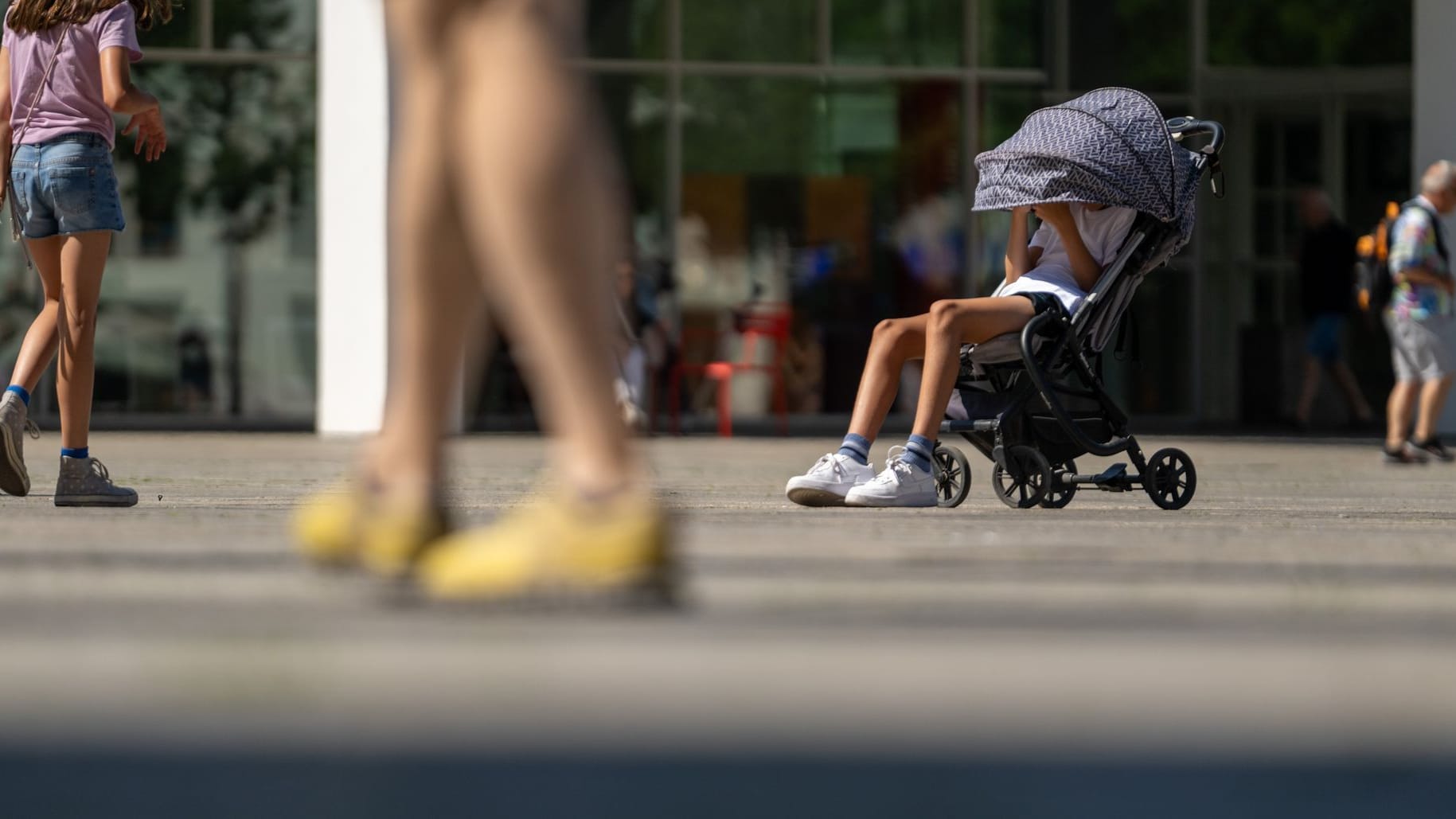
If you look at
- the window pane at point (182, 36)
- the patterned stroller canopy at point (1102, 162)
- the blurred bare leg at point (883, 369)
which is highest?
the window pane at point (182, 36)

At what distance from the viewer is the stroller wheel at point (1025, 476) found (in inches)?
249

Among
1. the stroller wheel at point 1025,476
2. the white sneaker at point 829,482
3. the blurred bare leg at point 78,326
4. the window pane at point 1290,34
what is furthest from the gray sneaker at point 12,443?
the window pane at point 1290,34

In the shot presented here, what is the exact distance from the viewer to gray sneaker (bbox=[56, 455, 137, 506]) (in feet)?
19.5

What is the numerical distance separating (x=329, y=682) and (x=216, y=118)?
15.1m

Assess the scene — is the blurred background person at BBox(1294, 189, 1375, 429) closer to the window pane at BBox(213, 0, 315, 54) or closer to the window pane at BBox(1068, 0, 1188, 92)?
the window pane at BBox(1068, 0, 1188, 92)

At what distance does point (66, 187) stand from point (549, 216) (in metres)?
3.52

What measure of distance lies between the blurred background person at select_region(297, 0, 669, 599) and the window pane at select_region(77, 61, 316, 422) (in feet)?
45.9

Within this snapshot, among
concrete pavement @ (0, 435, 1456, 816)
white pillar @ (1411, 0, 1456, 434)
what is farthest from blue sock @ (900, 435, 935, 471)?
white pillar @ (1411, 0, 1456, 434)

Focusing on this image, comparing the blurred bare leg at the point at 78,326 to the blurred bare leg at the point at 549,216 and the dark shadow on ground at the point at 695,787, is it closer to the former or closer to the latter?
the blurred bare leg at the point at 549,216

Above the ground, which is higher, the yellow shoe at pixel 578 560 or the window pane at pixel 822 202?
the window pane at pixel 822 202

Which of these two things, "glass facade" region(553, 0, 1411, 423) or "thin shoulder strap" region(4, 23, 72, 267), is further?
"glass facade" region(553, 0, 1411, 423)

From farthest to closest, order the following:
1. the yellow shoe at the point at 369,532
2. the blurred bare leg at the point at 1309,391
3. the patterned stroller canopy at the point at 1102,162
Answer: the blurred bare leg at the point at 1309,391
the patterned stroller canopy at the point at 1102,162
the yellow shoe at the point at 369,532

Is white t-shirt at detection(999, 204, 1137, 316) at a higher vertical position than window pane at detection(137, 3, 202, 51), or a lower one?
lower

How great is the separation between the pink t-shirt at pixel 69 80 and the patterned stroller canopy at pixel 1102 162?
2.64 m
